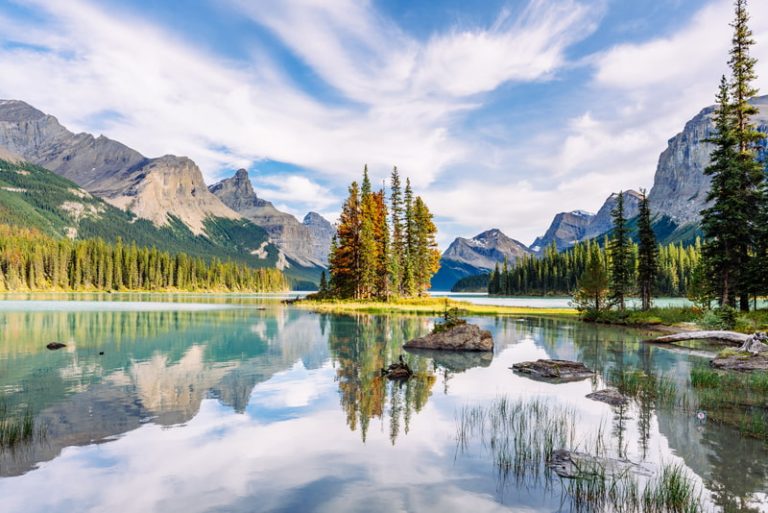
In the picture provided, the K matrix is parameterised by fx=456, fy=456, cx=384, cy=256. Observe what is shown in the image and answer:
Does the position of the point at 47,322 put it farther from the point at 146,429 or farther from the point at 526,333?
the point at 526,333

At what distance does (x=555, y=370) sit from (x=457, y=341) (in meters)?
9.76

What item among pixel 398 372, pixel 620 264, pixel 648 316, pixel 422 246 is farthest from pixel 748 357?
pixel 422 246

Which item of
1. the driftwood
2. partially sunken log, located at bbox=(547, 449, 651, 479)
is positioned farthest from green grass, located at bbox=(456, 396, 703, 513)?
the driftwood

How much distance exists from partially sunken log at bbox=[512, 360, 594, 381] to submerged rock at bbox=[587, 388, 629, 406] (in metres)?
3.48

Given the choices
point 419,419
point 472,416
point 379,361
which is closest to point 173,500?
point 419,419

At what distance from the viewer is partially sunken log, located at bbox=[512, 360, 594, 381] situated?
2073 cm

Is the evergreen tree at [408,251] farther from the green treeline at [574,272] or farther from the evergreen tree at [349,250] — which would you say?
the green treeline at [574,272]

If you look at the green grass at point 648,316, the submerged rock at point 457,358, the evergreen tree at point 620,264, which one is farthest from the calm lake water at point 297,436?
the evergreen tree at point 620,264

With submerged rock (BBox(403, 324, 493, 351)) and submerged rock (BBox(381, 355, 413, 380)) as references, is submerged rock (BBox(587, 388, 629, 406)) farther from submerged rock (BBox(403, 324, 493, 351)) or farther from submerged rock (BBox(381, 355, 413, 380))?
submerged rock (BBox(403, 324, 493, 351))

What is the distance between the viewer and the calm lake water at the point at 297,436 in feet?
27.9

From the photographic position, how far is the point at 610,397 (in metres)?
16.2

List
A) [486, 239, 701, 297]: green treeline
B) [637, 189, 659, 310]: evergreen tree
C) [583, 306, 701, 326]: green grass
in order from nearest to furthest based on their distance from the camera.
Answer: [583, 306, 701, 326]: green grass
[637, 189, 659, 310]: evergreen tree
[486, 239, 701, 297]: green treeline

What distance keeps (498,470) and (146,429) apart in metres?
9.33

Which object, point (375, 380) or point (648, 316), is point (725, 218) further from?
point (375, 380)
